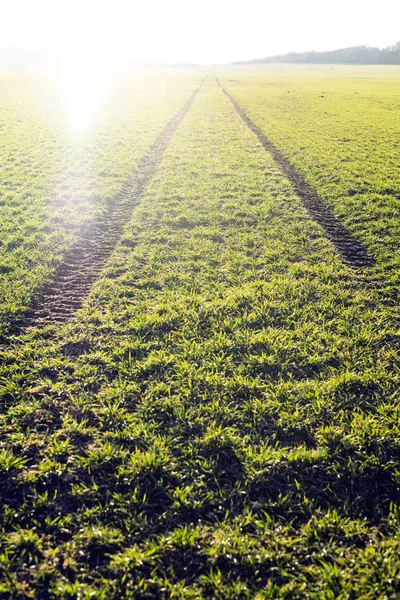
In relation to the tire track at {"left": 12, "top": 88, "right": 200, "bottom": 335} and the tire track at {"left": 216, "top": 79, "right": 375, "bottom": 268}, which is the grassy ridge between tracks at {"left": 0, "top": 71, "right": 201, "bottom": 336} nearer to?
the tire track at {"left": 12, "top": 88, "right": 200, "bottom": 335}

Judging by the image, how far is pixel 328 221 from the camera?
1133 cm

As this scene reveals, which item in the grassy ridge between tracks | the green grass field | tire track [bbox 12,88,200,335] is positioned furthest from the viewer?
the grassy ridge between tracks

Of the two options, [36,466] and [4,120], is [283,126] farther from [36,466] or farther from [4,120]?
[36,466]

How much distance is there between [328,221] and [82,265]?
7072 mm

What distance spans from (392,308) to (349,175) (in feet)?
32.7

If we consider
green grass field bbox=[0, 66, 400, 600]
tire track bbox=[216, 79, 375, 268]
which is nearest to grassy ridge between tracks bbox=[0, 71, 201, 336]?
green grass field bbox=[0, 66, 400, 600]

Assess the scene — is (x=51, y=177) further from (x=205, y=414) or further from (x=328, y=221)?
(x=205, y=414)

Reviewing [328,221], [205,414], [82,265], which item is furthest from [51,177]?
[205,414]

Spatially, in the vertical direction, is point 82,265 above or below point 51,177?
below

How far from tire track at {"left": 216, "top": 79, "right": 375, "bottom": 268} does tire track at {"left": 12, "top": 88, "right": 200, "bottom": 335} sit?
5.68m

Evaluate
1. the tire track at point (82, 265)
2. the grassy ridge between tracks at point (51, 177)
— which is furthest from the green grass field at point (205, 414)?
the tire track at point (82, 265)

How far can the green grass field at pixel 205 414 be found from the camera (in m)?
3.37

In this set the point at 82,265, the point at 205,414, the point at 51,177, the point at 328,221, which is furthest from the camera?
the point at 51,177

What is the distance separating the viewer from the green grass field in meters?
3.37
